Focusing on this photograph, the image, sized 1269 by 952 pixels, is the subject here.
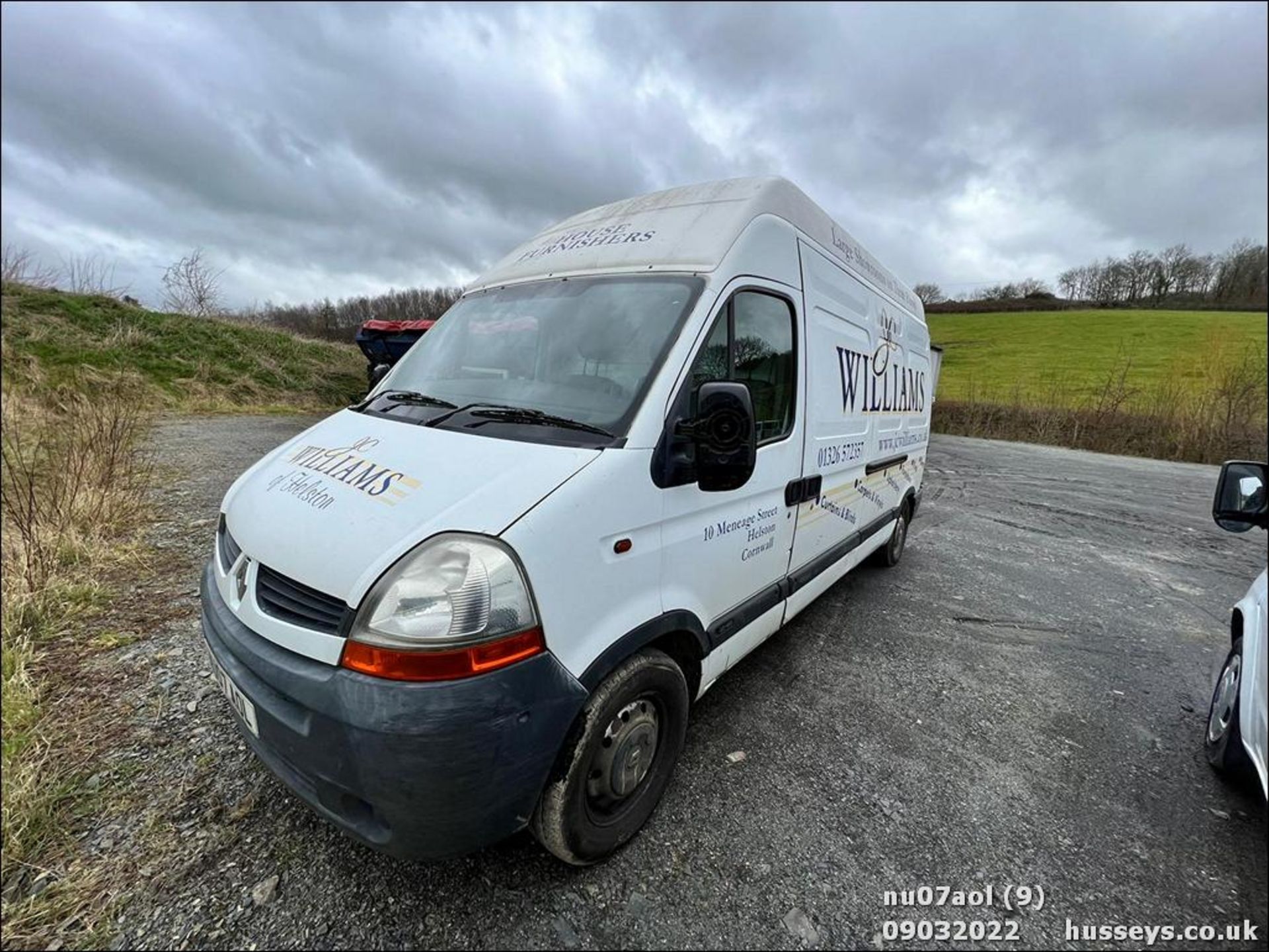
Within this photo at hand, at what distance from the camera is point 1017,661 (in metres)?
3.69

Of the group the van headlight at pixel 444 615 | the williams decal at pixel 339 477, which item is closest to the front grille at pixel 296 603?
the van headlight at pixel 444 615

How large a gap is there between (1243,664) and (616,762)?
100 inches

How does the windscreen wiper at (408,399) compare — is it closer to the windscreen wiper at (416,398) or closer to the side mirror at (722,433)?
the windscreen wiper at (416,398)

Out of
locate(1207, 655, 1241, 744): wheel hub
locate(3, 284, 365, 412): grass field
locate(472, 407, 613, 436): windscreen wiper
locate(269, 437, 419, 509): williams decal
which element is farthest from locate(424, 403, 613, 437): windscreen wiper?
locate(3, 284, 365, 412): grass field

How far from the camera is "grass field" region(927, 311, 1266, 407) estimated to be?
23359 millimetres

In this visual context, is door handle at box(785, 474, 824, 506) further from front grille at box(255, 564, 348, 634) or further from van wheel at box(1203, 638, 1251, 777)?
front grille at box(255, 564, 348, 634)

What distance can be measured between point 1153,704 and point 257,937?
14.7 feet

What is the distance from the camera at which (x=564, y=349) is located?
231cm

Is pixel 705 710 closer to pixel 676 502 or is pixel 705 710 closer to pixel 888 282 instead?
pixel 676 502

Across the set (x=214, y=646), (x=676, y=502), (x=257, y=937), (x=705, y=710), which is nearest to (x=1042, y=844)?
(x=705, y=710)

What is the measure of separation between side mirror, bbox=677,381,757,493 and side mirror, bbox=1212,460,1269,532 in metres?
1.84

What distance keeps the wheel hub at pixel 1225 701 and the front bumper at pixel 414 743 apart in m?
2.98

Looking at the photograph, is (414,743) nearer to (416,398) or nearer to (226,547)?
(226,547)

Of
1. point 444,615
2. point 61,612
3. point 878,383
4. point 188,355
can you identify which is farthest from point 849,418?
point 188,355
